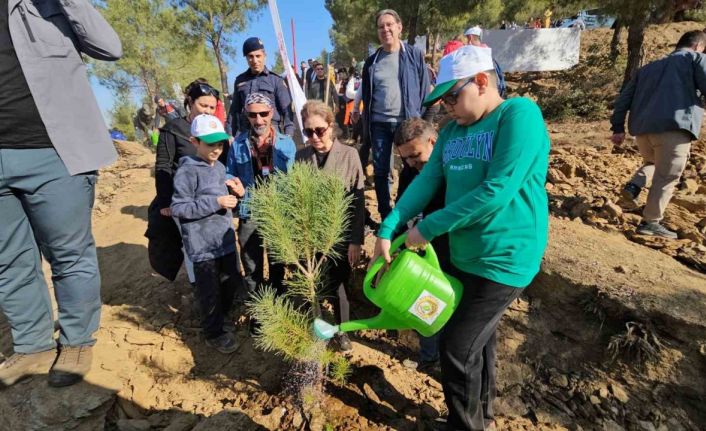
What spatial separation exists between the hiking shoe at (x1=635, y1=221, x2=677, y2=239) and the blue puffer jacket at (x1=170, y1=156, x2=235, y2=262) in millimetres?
3773

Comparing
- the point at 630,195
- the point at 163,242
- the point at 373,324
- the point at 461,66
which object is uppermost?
the point at 461,66

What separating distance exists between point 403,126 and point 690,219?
3466 millimetres

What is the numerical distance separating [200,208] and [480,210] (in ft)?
5.79

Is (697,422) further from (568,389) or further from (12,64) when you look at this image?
(12,64)

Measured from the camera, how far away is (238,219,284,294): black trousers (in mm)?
2629

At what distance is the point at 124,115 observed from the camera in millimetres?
20797

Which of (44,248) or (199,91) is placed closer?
(44,248)

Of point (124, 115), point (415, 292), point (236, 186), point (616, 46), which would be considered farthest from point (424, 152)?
point (124, 115)

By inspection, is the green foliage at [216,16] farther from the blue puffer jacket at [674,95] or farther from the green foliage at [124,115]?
the blue puffer jacket at [674,95]

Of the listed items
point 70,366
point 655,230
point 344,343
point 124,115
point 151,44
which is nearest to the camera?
point 70,366

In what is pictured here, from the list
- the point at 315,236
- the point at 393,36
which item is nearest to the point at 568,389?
the point at 315,236

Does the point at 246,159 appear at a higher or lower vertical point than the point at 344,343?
higher

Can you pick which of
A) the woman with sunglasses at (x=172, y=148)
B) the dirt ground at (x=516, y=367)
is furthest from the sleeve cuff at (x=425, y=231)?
the woman with sunglasses at (x=172, y=148)

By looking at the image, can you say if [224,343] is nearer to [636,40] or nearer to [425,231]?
[425,231]
